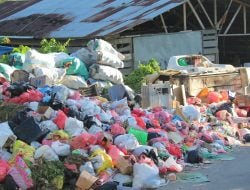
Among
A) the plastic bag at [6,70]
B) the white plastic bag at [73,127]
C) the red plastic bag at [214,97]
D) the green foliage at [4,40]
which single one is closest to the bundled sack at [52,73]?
the plastic bag at [6,70]

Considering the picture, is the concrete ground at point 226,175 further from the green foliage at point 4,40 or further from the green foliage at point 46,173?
the green foliage at point 4,40

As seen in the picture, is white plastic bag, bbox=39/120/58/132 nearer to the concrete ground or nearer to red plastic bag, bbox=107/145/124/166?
red plastic bag, bbox=107/145/124/166

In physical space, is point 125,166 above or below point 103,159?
below

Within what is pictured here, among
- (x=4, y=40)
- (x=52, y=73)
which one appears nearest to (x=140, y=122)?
(x=52, y=73)

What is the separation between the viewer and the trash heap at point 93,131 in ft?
26.4

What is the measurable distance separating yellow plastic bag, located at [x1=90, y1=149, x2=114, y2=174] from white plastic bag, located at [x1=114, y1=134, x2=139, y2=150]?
564mm

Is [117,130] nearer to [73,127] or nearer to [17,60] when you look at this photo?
[73,127]

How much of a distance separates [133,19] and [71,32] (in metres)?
2.07

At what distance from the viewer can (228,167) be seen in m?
9.09

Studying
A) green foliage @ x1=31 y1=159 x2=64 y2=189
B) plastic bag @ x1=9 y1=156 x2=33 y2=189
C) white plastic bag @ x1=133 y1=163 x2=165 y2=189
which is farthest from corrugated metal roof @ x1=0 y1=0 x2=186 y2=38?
plastic bag @ x1=9 y1=156 x2=33 y2=189

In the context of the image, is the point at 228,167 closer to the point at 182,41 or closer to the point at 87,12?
the point at 182,41

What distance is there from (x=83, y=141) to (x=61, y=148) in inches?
14.4

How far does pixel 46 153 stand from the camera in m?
8.32

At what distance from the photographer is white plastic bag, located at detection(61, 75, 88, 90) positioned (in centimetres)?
1249
